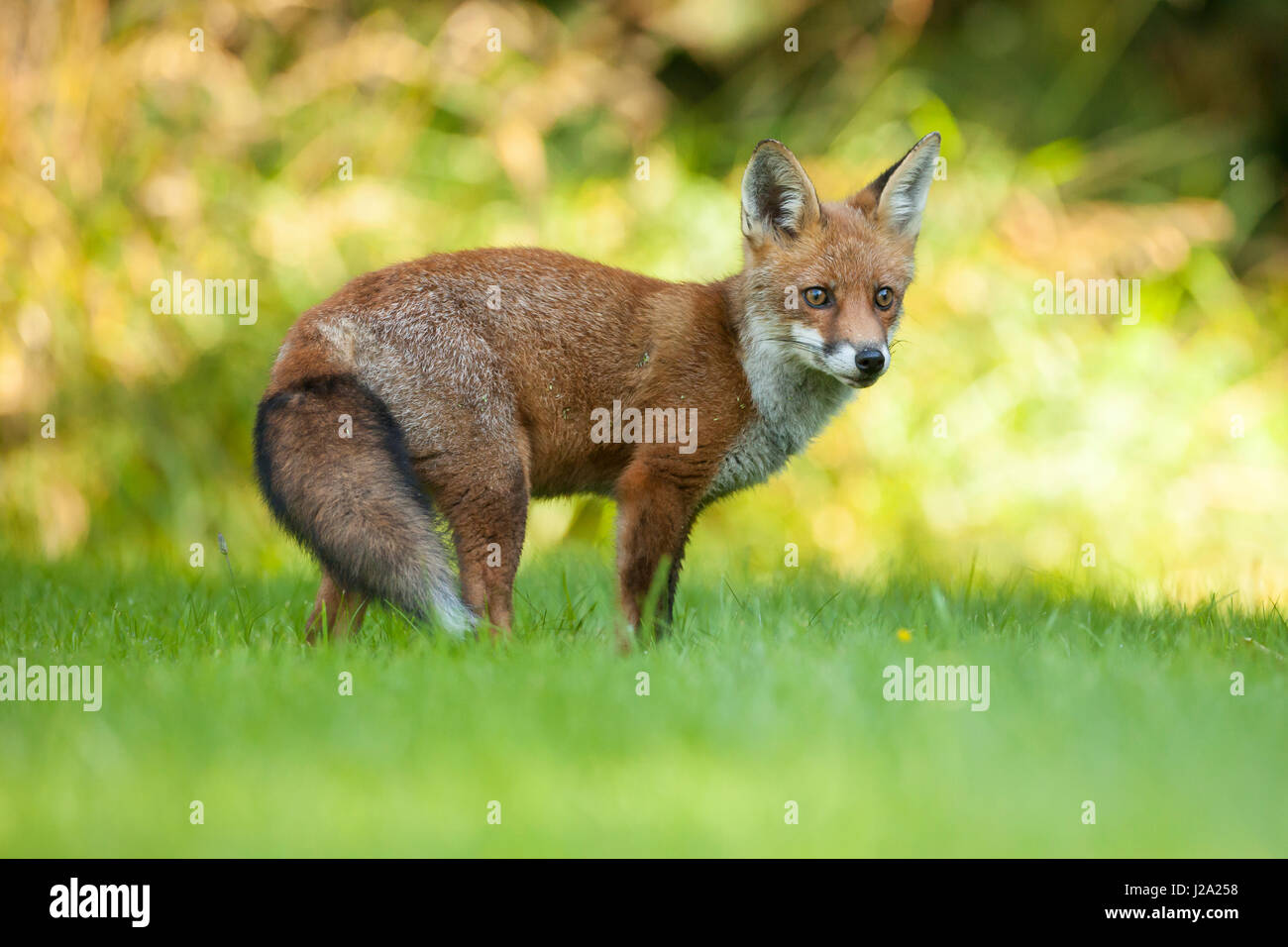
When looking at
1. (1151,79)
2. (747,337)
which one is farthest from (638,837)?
(1151,79)

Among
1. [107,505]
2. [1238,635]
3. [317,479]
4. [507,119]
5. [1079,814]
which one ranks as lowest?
[1079,814]

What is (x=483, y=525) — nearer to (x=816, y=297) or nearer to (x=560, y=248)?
(x=816, y=297)

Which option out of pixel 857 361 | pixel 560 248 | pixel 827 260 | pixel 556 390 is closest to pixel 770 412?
pixel 857 361

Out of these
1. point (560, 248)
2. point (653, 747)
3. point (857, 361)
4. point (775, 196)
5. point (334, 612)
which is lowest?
point (653, 747)

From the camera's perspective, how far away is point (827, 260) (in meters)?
5.00

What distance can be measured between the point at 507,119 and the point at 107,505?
380cm

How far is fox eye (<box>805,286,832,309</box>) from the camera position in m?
4.94

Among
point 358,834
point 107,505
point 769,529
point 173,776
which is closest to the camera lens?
point 358,834

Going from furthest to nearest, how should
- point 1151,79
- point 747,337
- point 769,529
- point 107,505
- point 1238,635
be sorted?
point 1151,79 < point 769,529 < point 107,505 < point 747,337 < point 1238,635

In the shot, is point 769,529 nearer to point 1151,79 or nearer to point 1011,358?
point 1011,358

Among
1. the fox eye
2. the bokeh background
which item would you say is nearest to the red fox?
the fox eye

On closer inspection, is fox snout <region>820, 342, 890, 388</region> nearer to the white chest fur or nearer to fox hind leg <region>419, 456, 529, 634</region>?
the white chest fur

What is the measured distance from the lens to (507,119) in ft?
29.6

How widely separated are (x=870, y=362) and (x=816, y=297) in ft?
1.43
